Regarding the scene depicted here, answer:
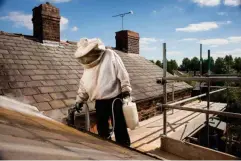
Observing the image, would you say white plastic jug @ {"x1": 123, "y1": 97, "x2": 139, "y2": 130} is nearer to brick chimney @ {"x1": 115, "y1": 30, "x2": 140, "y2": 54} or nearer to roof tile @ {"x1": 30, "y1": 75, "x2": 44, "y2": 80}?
roof tile @ {"x1": 30, "y1": 75, "x2": 44, "y2": 80}

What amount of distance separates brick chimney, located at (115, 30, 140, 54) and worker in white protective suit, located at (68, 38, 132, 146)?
9.34 m

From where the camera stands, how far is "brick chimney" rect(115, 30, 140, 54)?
41.4 feet

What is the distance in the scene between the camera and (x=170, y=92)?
391 inches

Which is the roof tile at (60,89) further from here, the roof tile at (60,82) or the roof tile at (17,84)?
the roof tile at (17,84)

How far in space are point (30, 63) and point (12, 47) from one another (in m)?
1.00

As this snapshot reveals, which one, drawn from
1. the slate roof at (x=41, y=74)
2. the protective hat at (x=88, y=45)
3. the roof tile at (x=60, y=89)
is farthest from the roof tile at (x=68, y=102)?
the protective hat at (x=88, y=45)

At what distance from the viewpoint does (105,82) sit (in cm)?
327

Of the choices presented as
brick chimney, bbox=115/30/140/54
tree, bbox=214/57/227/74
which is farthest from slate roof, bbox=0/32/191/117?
tree, bbox=214/57/227/74

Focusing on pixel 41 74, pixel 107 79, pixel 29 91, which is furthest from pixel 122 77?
pixel 41 74

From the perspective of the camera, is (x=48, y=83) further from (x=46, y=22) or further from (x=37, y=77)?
(x=46, y=22)

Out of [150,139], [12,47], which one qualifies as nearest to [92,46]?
[150,139]

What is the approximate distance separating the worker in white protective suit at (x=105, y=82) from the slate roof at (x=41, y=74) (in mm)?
2143

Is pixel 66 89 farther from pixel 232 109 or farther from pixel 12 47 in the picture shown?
pixel 232 109

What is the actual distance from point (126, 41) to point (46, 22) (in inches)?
217
